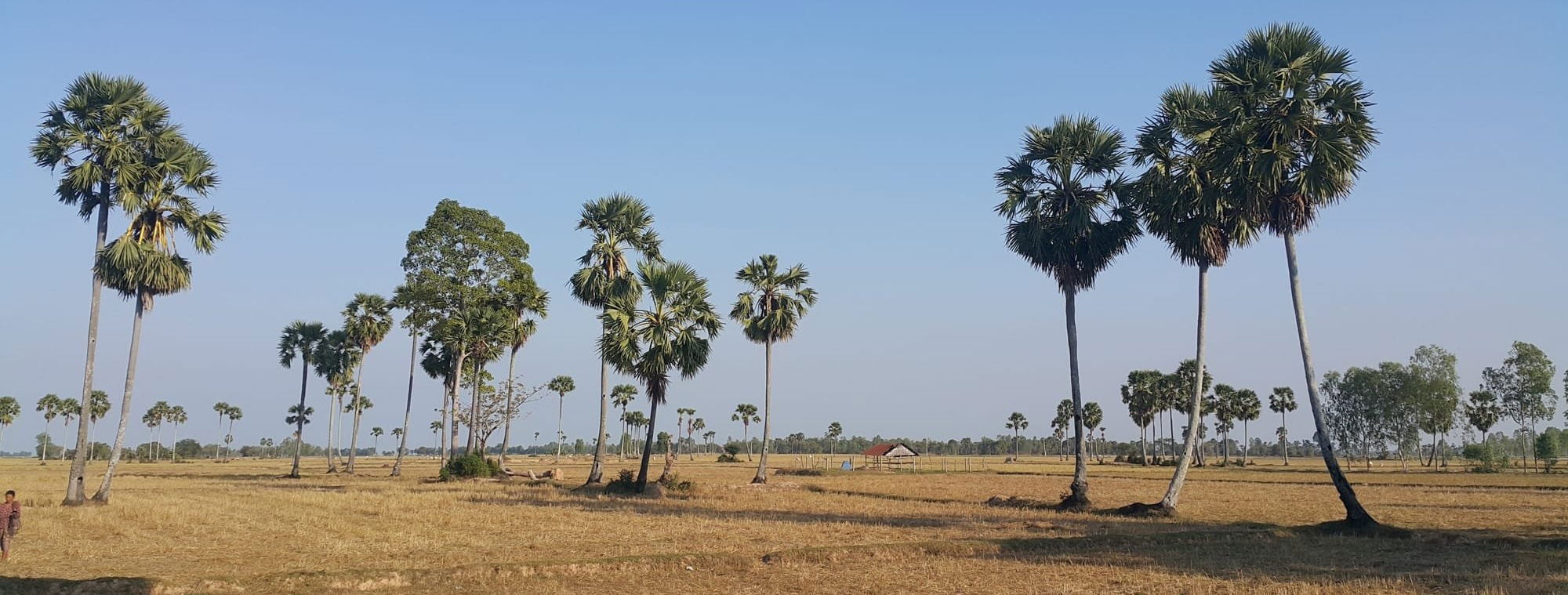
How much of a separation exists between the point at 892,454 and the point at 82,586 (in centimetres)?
9362

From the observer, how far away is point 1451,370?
359ft

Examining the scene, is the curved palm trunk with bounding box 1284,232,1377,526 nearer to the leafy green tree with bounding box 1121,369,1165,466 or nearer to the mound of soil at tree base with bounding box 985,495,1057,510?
the mound of soil at tree base with bounding box 985,495,1057,510

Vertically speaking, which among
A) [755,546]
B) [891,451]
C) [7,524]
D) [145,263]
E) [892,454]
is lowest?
[892,454]

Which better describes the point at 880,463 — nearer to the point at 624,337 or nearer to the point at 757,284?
the point at 757,284

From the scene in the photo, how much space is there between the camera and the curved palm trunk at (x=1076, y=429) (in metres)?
33.8

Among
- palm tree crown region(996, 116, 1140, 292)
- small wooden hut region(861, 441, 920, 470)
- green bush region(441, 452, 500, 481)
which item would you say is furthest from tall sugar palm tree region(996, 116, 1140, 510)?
small wooden hut region(861, 441, 920, 470)

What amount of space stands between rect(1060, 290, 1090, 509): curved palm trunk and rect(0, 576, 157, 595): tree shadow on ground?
27353 mm

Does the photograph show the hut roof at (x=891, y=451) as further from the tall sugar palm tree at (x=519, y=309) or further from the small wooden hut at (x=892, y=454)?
the tall sugar palm tree at (x=519, y=309)

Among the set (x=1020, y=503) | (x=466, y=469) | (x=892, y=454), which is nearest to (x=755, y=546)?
(x=1020, y=503)

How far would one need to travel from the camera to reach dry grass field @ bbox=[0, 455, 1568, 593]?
52.7 ft

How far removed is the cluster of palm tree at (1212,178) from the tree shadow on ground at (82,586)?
27.3 metres

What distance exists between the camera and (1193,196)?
30.7m

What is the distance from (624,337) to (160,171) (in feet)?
60.9

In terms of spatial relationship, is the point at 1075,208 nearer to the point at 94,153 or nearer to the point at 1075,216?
the point at 1075,216
